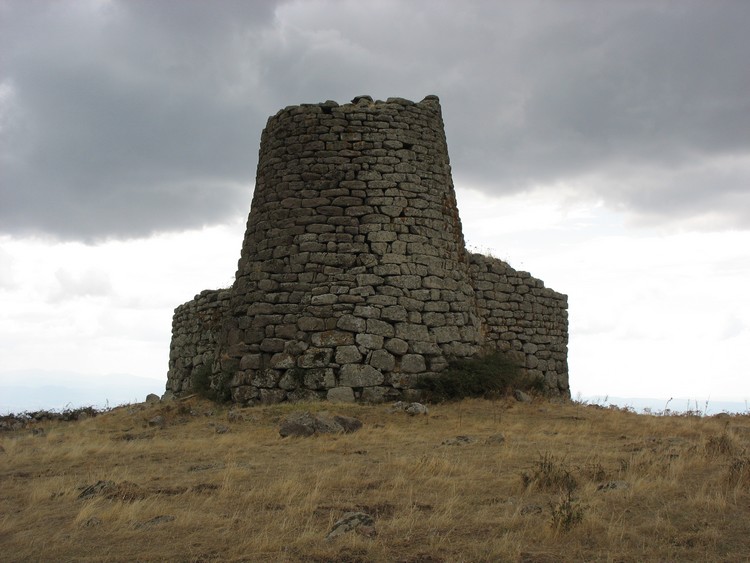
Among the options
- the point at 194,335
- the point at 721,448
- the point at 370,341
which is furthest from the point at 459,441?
the point at 194,335

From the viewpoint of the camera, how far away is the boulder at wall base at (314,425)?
1001cm

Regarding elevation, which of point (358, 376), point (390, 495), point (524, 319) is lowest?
point (390, 495)

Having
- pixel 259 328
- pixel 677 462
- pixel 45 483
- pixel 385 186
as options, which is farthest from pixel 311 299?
pixel 677 462

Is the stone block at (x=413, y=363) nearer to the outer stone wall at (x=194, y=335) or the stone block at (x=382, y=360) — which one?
the stone block at (x=382, y=360)

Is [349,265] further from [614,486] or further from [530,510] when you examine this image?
[530,510]

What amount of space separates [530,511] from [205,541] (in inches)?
97.5

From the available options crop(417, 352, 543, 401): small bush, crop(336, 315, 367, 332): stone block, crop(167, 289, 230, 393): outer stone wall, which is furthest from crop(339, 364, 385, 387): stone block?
crop(167, 289, 230, 393): outer stone wall

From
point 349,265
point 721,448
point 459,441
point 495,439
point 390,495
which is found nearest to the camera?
point 390,495

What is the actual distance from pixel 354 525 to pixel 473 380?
769cm

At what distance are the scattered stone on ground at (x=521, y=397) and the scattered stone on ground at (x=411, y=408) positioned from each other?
244 cm

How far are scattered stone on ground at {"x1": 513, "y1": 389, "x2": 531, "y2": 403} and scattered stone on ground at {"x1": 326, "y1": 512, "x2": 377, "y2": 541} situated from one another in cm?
824

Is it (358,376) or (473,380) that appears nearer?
(358,376)

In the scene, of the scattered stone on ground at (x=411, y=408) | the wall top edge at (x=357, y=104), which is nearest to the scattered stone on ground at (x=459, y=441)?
the scattered stone on ground at (x=411, y=408)

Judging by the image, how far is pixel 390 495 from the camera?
21.2ft
